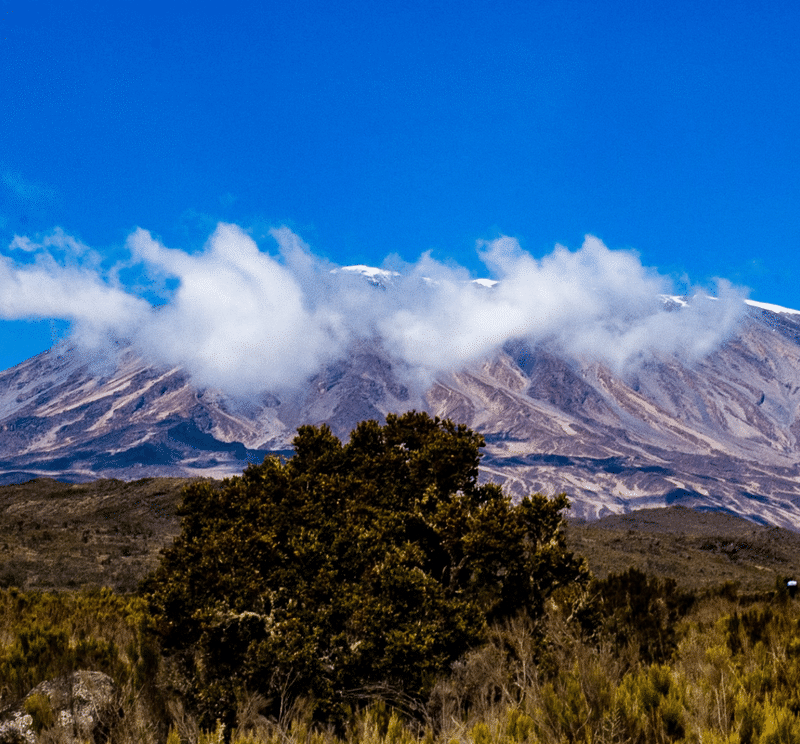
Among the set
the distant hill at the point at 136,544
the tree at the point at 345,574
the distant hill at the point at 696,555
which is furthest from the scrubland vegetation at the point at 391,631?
the distant hill at the point at 696,555

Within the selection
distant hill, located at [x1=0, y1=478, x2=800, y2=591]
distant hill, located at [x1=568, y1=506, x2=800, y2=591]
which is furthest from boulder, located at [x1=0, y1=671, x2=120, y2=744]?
distant hill, located at [x1=568, y1=506, x2=800, y2=591]

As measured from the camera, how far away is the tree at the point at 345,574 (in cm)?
736

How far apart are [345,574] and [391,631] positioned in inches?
48.1

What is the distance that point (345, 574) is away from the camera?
27.9 feet

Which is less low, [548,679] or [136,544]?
[548,679]

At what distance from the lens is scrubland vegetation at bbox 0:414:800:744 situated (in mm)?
5359

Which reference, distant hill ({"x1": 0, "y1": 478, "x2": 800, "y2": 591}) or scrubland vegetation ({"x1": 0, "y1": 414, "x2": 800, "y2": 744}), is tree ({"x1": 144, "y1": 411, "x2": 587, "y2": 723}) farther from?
distant hill ({"x1": 0, "y1": 478, "x2": 800, "y2": 591})

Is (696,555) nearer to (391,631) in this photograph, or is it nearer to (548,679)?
(548,679)

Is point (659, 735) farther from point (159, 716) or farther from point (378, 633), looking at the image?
point (159, 716)

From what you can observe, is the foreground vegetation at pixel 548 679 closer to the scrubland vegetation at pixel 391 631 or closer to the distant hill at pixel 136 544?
the scrubland vegetation at pixel 391 631

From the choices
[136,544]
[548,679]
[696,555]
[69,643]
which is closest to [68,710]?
[69,643]

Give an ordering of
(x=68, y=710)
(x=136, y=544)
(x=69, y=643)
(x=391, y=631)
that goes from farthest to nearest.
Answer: (x=136, y=544), (x=69, y=643), (x=391, y=631), (x=68, y=710)

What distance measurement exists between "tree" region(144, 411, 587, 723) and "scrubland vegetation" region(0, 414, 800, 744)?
3 centimetres

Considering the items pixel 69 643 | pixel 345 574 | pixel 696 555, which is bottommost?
pixel 696 555
